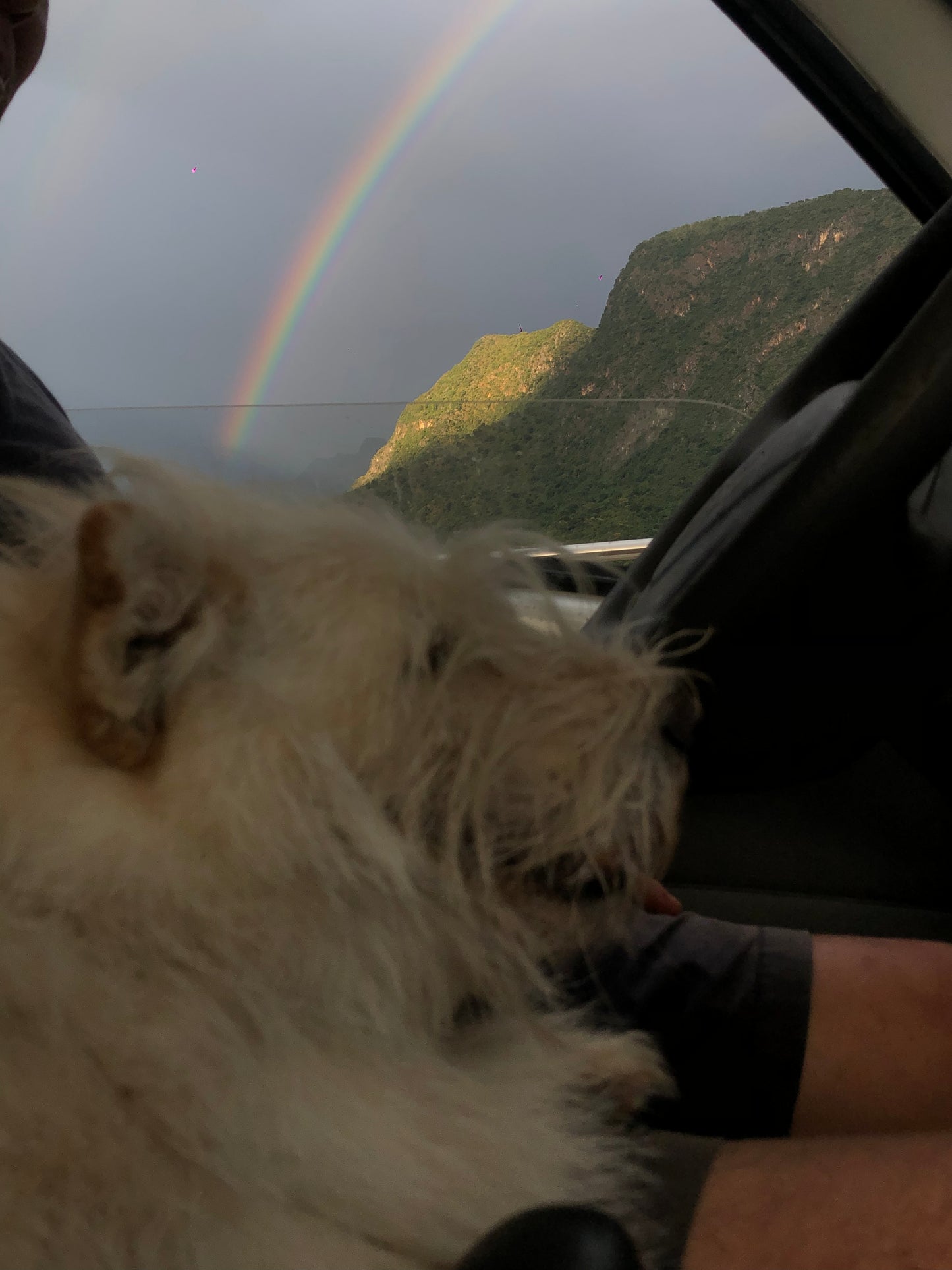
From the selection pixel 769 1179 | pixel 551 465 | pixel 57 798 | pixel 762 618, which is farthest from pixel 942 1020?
pixel 551 465

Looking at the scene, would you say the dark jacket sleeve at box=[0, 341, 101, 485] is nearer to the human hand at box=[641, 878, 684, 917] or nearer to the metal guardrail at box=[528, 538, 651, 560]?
the human hand at box=[641, 878, 684, 917]

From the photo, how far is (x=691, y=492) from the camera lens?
6.10 ft

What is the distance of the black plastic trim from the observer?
64.7 inches

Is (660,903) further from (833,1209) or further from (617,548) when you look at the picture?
(617,548)

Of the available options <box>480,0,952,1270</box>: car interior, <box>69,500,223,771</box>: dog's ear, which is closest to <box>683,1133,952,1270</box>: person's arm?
<box>480,0,952,1270</box>: car interior

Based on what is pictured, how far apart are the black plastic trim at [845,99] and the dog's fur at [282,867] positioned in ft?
4.18

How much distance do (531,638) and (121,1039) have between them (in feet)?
1.89

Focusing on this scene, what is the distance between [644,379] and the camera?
280 centimetres

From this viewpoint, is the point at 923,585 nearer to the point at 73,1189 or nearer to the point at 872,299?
the point at 872,299

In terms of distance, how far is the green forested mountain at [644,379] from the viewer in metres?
2.06

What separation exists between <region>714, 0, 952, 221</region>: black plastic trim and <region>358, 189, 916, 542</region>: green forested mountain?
0.11 meters

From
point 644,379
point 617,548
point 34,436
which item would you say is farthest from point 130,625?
point 644,379

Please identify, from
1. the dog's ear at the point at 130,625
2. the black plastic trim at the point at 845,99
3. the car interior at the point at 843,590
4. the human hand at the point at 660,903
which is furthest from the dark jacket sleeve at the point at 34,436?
the black plastic trim at the point at 845,99

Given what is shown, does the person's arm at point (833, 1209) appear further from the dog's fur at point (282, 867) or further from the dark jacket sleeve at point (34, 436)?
the dark jacket sleeve at point (34, 436)
